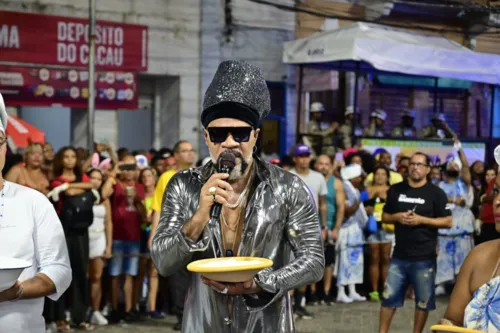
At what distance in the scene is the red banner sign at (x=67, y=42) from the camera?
16.2 metres

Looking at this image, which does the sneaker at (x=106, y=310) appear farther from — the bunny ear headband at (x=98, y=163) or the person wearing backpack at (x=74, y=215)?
the bunny ear headband at (x=98, y=163)

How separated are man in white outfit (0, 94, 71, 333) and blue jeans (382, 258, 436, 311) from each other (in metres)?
5.56

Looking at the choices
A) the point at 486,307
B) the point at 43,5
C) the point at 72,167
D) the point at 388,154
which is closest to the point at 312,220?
the point at 486,307

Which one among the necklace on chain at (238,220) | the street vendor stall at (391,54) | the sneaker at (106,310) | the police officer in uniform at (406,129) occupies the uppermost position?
the street vendor stall at (391,54)

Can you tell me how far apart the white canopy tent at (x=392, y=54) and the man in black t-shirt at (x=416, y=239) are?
6.77 metres

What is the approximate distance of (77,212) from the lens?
991 centimetres

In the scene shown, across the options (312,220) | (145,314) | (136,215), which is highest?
(312,220)

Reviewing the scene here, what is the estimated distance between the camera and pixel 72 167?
9.99 meters

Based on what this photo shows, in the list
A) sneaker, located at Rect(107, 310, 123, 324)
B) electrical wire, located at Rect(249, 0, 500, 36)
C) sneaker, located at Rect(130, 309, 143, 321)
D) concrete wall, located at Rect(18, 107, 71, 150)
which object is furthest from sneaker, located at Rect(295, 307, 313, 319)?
electrical wire, located at Rect(249, 0, 500, 36)

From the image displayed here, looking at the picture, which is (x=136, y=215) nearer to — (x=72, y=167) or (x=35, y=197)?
(x=72, y=167)

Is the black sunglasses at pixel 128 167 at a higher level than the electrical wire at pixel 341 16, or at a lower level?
lower

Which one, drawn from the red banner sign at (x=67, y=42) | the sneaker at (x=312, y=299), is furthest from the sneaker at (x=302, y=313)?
the red banner sign at (x=67, y=42)

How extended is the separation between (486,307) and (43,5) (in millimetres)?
14134

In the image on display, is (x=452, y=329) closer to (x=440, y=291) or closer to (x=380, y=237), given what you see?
(x=380, y=237)
